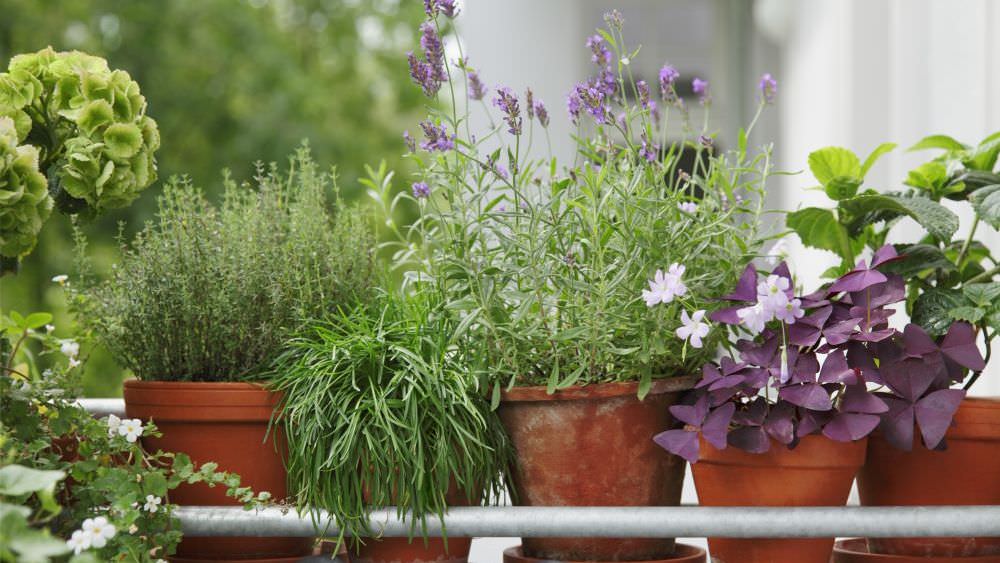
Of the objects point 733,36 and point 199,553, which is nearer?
point 199,553

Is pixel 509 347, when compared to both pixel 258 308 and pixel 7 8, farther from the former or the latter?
pixel 7 8

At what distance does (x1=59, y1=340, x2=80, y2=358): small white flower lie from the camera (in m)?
1.49

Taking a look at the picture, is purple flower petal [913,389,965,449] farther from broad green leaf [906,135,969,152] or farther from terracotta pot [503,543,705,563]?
broad green leaf [906,135,969,152]

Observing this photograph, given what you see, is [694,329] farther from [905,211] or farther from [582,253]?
[905,211]

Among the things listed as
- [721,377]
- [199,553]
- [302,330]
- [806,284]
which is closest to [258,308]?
[302,330]

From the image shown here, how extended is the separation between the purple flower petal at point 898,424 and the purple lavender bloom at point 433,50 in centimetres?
69

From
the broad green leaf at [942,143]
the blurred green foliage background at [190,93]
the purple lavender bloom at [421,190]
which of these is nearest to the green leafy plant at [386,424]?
the purple lavender bloom at [421,190]

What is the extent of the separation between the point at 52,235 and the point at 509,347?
29.0 feet

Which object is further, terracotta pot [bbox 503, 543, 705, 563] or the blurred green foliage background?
the blurred green foliage background

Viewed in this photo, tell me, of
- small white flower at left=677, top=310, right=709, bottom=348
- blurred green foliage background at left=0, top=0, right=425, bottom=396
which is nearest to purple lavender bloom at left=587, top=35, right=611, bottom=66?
small white flower at left=677, top=310, right=709, bottom=348

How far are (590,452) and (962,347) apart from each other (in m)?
0.48

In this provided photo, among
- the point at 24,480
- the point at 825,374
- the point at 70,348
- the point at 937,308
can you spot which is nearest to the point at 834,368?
the point at 825,374

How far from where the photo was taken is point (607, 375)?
1.32 meters

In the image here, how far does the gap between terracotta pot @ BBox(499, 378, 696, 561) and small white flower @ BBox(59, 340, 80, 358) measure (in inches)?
25.9
